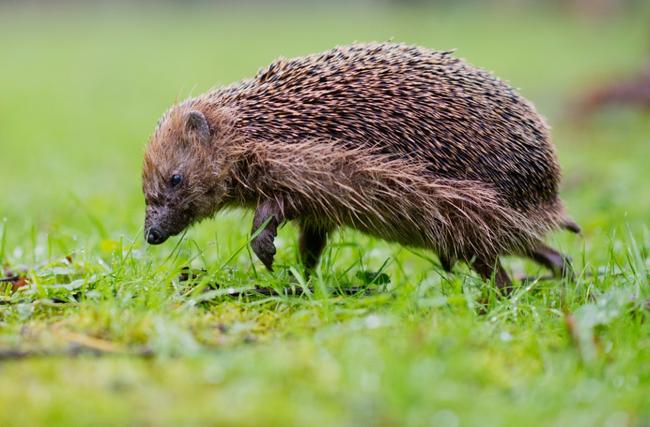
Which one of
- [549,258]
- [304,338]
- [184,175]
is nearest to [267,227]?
[184,175]

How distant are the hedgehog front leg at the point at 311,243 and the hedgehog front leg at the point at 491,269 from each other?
40.2 inches

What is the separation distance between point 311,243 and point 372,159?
898mm

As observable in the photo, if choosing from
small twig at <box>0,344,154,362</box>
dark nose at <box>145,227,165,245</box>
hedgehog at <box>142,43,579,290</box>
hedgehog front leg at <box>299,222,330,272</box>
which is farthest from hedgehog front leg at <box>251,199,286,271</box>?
small twig at <box>0,344,154,362</box>

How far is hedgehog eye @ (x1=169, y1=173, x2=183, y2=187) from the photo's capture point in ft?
17.8

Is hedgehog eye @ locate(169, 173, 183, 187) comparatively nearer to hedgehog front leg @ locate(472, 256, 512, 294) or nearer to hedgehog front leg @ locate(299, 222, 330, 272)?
hedgehog front leg @ locate(299, 222, 330, 272)

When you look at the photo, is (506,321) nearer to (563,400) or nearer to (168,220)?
(563,400)

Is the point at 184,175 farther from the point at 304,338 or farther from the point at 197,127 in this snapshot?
the point at 304,338

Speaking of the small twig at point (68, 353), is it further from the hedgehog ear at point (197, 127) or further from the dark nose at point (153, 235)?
the hedgehog ear at point (197, 127)

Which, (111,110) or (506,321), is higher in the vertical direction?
(506,321)

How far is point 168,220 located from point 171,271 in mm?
893

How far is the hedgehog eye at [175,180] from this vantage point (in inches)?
213

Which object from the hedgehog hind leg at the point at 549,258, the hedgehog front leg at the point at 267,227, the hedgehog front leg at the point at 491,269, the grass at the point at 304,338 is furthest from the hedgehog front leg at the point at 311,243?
the hedgehog hind leg at the point at 549,258

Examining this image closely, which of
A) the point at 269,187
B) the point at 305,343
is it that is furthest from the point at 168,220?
the point at 305,343

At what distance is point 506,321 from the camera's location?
4453mm
